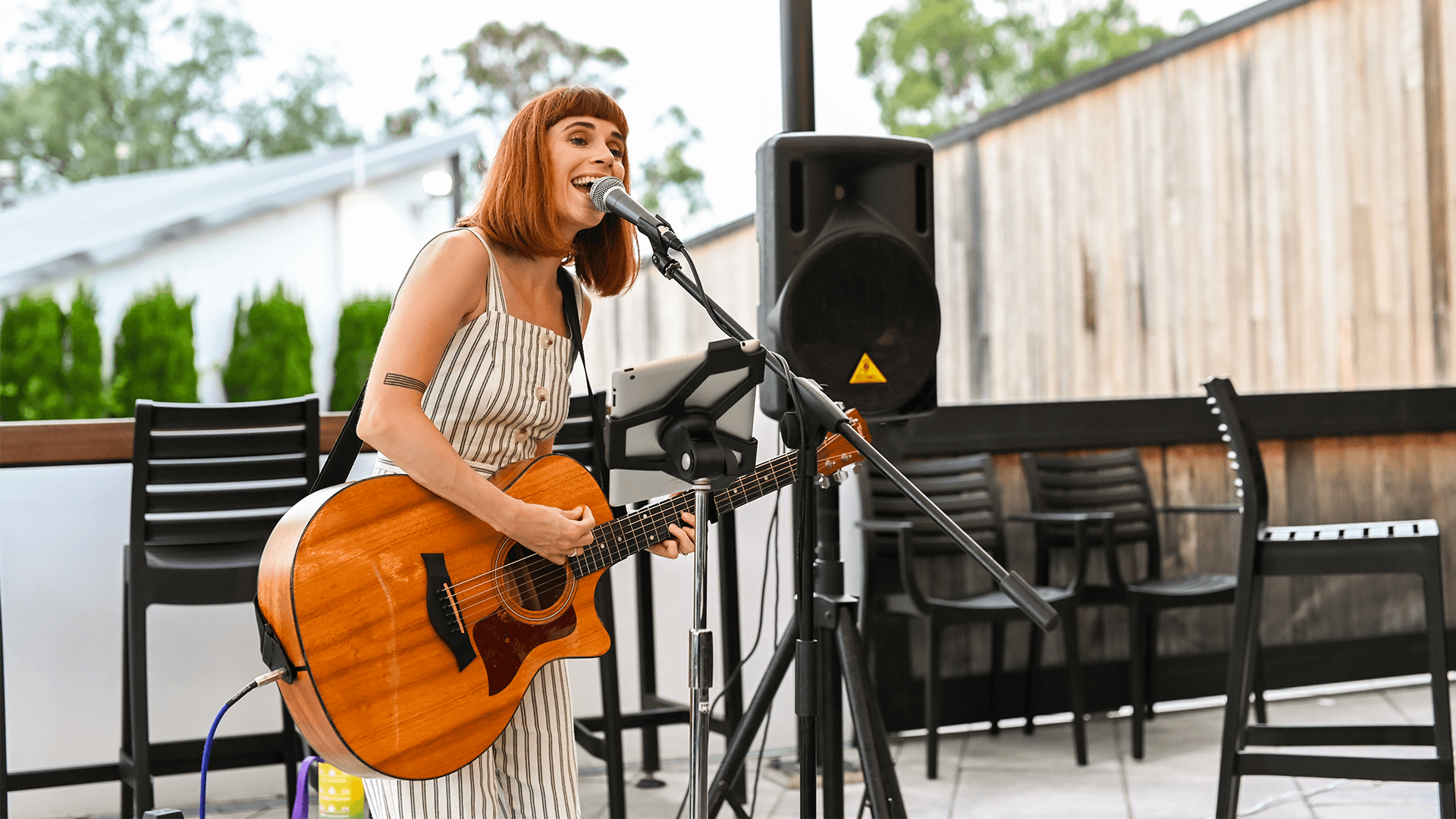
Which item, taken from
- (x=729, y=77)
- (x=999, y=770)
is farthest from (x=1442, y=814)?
(x=729, y=77)

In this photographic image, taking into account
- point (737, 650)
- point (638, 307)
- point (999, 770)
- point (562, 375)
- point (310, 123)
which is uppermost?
point (310, 123)

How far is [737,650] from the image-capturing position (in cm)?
300

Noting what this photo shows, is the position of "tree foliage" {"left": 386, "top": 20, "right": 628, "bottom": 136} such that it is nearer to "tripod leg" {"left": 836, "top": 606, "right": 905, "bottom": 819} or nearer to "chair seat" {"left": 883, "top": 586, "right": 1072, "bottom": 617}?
"chair seat" {"left": 883, "top": 586, "right": 1072, "bottom": 617}

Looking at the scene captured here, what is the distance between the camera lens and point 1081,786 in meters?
2.99

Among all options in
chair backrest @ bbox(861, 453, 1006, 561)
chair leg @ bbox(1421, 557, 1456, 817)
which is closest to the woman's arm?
chair leg @ bbox(1421, 557, 1456, 817)

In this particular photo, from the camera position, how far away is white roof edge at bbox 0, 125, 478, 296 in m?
7.64

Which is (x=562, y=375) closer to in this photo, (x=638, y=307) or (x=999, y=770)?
(x=999, y=770)

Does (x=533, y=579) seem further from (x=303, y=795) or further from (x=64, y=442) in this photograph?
(x=64, y=442)

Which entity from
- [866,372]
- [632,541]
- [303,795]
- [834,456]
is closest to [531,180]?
[632,541]

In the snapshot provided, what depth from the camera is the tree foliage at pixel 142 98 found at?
1245 centimetres

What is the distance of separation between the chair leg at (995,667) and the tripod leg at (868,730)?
1.68m

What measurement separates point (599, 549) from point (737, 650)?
1484 mm

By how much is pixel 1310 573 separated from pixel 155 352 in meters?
6.09

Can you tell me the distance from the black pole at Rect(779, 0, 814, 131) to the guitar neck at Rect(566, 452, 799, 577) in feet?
2.61
